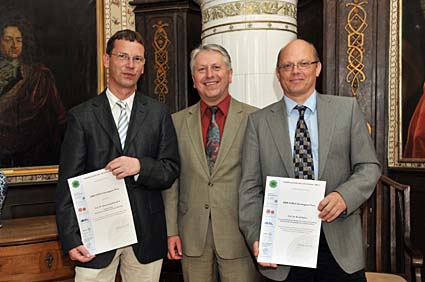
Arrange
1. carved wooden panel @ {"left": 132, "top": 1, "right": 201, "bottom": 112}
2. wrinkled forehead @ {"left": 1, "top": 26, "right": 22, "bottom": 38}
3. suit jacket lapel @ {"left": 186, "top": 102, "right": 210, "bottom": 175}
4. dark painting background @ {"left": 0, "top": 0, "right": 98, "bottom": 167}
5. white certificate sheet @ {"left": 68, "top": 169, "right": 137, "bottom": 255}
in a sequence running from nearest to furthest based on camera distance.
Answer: white certificate sheet @ {"left": 68, "top": 169, "right": 137, "bottom": 255} < suit jacket lapel @ {"left": 186, "top": 102, "right": 210, "bottom": 175} < wrinkled forehead @ {"left": 1, "top": 26, "right": 22, "bottom": 38} < dark painting background @ {"left": 0, "top": 0, "right": 98, "bottom": 167} < carved wooden panel @ {"left": 132, "top": 1, "right": 201, "bottom": 112}

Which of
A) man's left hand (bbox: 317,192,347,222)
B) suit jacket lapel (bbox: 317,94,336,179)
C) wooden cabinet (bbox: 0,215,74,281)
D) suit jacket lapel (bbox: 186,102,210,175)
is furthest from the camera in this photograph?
wooden cabinet (bbox: 0,215,74,281)

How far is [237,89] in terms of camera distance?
3051mm

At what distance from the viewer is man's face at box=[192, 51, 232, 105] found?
2.16 meters

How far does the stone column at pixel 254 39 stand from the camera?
117 inches

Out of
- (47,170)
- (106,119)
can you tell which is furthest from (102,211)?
(47,170)

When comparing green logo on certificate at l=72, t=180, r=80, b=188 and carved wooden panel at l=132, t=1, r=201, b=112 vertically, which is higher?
carved wooden panel at l=132, t=1, r=201, b=112

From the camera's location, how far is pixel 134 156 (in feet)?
6.56

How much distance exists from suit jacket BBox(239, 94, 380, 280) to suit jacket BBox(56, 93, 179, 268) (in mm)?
408

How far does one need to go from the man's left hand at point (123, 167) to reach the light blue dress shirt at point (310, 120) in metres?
0.68

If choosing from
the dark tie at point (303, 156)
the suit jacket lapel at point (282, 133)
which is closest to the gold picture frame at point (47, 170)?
the suit jacket lapel at point (282, 133)

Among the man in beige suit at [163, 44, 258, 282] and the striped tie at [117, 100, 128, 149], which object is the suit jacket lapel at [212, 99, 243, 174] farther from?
the striped tie at [117, 100, 128, 149]

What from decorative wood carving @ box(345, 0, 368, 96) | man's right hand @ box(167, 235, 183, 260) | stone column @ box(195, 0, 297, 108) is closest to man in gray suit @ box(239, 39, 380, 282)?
man's right hand @ box(167, 235, 183, 260)

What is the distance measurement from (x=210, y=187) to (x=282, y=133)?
466mm

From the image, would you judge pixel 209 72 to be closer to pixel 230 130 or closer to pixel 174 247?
pixel 230 130
